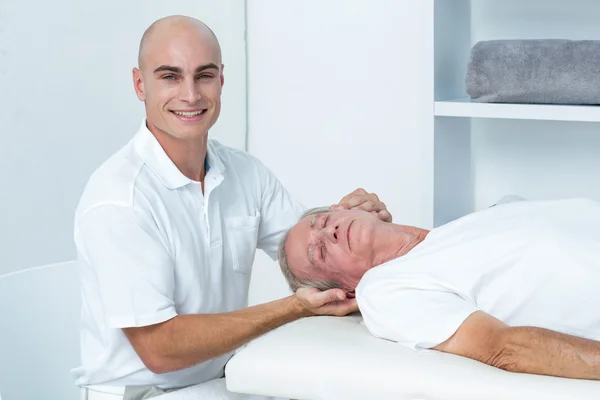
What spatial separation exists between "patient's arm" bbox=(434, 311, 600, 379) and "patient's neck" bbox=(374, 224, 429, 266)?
1.40ft

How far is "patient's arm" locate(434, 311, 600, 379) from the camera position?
4.78 feet

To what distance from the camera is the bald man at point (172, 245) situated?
1794 mm

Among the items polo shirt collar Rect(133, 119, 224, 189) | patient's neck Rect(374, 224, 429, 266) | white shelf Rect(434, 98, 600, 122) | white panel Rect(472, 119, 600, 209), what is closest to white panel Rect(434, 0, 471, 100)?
white shelf Rect(434, 98, 600, 122)

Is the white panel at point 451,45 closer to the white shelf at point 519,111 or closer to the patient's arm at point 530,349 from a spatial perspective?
the white shelf at point 519,111

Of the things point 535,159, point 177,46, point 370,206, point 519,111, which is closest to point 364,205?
point 370,206

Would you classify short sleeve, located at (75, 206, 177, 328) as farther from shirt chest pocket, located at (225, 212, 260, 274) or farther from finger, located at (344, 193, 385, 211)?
finger, located at (344, 193, 385, 211)

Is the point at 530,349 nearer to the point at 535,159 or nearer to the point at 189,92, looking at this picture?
the point at 189,92

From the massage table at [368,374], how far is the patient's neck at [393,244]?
0.32m

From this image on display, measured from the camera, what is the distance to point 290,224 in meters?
2.29

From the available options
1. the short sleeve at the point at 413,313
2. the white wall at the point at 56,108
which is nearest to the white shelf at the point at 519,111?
the short sleeve at the point at 413,313

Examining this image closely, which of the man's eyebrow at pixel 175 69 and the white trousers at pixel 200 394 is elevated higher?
the man's eyebrow at pixel 175 69

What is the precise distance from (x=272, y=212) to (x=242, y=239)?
17 centimetres

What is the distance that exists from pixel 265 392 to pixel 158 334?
1.04ft

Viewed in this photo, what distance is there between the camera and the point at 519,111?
7.05 feet
